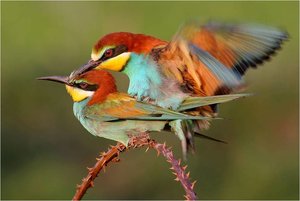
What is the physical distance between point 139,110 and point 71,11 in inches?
176

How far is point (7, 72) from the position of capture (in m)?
6.68

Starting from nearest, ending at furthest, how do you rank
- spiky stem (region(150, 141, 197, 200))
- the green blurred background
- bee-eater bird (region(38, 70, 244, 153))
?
1. spiky stem (region(150, 141, 197, 200))
2. bee-eater bird (region(38, 70, 244, 153))
3. the green blurred background

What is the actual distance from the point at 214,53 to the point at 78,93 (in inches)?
14.8

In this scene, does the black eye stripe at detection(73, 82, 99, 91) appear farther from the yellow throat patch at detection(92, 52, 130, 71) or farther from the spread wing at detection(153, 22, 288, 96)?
the spread wing at detection(153, 22, 288, 96)

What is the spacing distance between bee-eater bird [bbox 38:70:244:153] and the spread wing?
0.08 metres

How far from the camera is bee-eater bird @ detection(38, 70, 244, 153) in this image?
2908 mm

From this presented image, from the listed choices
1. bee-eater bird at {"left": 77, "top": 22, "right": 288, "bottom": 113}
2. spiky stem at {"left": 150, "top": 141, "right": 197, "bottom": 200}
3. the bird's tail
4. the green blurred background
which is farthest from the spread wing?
the green blurred background

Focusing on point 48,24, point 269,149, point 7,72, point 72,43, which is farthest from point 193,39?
point 48,24

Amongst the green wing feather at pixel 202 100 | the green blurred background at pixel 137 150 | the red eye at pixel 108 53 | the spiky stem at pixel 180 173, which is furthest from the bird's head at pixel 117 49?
the green blurred background at pixel 137 150

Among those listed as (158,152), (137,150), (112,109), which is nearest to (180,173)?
(158,152)

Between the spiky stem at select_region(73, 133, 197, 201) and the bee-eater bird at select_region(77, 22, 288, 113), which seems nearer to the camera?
the spiky stem at select_region(73, 133, 197, 201)

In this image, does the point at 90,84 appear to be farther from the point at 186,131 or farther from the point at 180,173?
the point at 180,173

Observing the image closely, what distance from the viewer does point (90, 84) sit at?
2.97m

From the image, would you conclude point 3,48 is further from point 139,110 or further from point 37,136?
point 139,110
